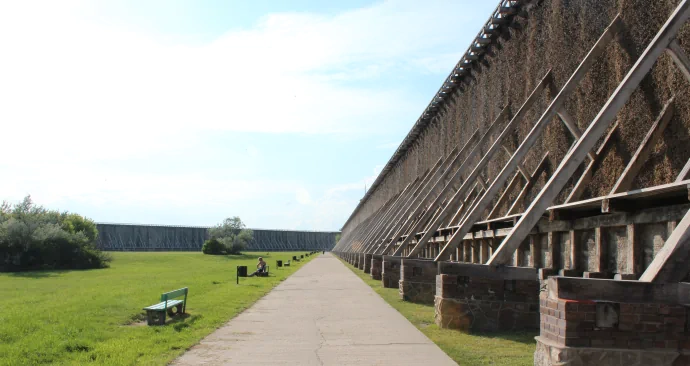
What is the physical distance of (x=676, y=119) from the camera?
32.8 ft

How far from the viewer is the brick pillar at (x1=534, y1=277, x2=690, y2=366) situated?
6.60 metres

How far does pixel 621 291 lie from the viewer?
669cm

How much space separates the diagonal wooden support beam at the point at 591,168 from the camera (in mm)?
12133

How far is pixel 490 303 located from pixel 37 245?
40.1m

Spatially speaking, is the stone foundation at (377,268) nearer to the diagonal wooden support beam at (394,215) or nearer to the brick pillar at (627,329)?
the diagonal wooden support beam at (394,215)

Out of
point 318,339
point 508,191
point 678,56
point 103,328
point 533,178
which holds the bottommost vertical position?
point 103,328

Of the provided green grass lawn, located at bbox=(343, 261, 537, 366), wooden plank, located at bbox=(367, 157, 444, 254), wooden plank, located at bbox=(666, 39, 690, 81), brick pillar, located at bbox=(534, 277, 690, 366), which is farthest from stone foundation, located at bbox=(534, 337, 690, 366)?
wooden plank, located at bbox=(367, 157, 444, 254)

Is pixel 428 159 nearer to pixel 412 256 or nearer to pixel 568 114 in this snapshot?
pixel 412 256

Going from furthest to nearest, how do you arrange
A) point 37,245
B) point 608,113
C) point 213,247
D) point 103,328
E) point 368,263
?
point 213,247 < point 37,245 < point 368,263 < point 103,328 < point 608,113

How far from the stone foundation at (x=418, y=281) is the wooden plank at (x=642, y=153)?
7501 mm

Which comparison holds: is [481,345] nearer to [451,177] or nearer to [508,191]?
[508,191]

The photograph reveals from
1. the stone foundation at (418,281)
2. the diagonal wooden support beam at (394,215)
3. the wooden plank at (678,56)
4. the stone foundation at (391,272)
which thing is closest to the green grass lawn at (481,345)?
the stone foundation at (418,281)

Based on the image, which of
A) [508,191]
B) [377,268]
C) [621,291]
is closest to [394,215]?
[377,268]

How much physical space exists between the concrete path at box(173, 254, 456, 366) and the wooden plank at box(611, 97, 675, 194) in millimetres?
3899
